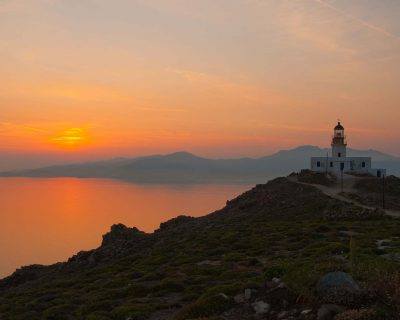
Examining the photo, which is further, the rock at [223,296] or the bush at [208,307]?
the rock at [223,296]

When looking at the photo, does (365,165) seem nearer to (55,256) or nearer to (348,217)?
(348,217)

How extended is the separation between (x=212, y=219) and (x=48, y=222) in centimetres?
13306

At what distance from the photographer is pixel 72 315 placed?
19844mm

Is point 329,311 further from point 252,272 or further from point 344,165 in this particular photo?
point 344,165

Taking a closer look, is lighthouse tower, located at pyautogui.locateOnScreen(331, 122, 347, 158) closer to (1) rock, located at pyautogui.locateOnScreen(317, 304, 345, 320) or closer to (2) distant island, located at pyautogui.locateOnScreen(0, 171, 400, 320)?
(2) distant island, located at pyautogui.locateOnScreen(0, 171, 400, 320)

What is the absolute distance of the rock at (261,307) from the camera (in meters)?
12.9

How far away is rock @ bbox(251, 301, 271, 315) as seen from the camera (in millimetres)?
12919

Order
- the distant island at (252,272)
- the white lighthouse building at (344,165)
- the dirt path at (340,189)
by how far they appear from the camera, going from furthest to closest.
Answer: the white lighthouse building at (344,165) → the dirt path at (340,189) → the distant island at (252,272)

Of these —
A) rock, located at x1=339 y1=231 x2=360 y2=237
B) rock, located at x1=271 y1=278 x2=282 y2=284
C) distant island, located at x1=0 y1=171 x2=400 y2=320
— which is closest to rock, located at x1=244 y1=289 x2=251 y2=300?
distant island, located at x1=0 y1=171 x2=400 y2=320

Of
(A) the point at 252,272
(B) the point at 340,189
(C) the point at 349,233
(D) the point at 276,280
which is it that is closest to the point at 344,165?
(B) the point at 340,189

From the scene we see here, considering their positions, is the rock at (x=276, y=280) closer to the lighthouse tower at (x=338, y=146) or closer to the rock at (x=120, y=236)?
the rock at (x=120, y=236)

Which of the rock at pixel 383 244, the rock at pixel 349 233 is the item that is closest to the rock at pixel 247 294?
the rock at pixel 383 244

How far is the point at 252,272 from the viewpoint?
20.8 m

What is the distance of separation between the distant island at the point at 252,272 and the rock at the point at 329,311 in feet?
0.08
